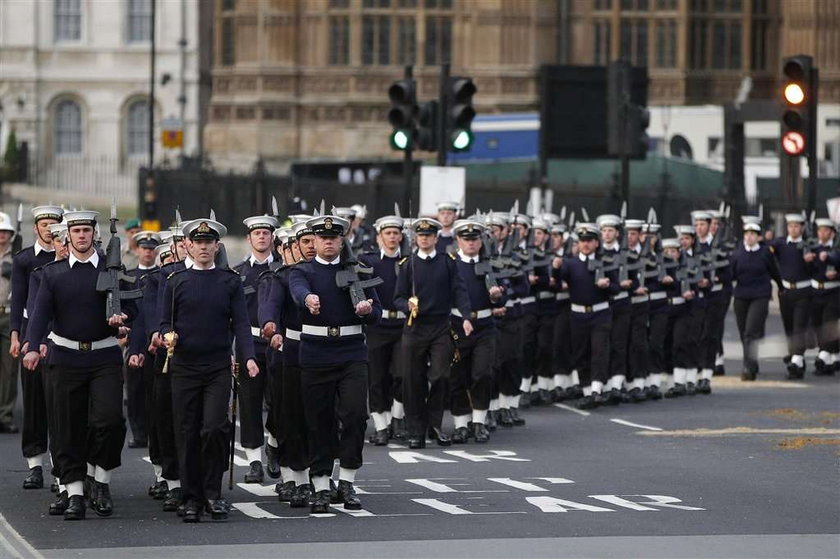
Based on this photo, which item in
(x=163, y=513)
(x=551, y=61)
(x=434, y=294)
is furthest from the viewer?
(x=551, y=61)

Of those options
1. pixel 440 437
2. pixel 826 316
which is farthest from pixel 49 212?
pixel 826 316

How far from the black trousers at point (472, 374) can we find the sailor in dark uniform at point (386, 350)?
0.53m

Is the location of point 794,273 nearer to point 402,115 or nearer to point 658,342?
point 658,342

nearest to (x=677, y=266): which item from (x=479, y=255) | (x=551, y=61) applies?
(x=479, y=255)

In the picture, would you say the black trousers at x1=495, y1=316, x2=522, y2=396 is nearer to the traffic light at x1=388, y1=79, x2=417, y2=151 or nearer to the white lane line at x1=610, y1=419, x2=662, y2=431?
the white lane line at x1=610, y1=419, x2=662, y2=431

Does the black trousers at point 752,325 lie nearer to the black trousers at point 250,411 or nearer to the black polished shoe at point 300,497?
the black trousers at point 250,411

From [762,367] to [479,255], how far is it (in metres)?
9.71

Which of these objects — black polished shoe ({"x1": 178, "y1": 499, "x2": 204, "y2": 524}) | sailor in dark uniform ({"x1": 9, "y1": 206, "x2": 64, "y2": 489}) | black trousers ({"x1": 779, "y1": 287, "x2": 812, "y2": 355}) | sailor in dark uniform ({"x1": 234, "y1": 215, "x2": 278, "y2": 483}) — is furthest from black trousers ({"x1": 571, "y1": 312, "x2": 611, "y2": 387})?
black polished shoe ({"x1": 178, "y1": 499, "x2": 204, "y2": 524})

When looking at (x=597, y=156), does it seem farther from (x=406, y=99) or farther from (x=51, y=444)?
(x=51, y=444)

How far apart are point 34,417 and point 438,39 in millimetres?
45090

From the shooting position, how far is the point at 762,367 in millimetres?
30016

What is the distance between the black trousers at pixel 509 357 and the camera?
22.3m

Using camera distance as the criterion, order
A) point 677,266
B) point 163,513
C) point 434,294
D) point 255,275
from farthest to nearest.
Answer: point 677,266
point 434,294
point 255,275
point 163,513

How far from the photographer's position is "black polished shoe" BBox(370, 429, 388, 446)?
20.3m
